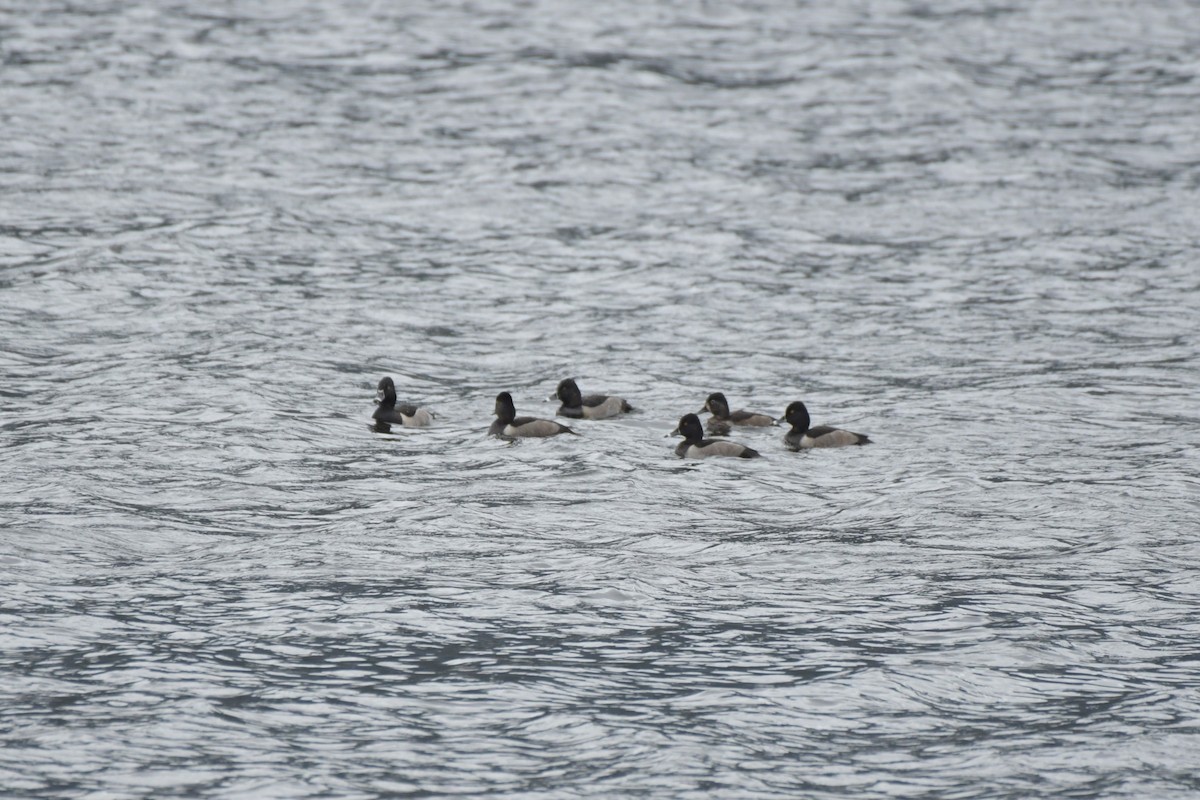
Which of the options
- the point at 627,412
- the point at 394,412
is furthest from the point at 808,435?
the point at 394,412

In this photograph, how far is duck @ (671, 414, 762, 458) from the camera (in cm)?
1664

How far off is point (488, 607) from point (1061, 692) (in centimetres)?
418

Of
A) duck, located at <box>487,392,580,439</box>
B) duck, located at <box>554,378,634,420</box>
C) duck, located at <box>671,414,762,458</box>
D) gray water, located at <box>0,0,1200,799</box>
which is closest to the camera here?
gray water, located at <box>0,0,1200,799</box>

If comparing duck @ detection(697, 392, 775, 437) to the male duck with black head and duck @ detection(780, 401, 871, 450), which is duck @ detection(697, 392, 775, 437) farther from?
the male duck with black head

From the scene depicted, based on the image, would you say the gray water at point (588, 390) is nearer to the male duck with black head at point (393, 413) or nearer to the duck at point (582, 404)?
the male duck with black head at point (393, 413)

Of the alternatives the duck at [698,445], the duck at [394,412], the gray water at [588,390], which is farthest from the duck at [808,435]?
the duck at [394,412]

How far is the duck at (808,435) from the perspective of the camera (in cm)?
1695

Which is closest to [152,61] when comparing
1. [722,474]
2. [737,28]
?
[737,28]

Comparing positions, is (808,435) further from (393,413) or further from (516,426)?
(393,413)

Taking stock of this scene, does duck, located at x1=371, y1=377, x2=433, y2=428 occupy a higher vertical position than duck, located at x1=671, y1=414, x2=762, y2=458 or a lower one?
higher

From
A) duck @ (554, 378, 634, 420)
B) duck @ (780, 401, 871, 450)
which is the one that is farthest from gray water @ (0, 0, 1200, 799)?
duck @ (554, 378, 634, 420)

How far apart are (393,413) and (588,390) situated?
2.58 m

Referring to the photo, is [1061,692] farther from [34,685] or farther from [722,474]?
[34,685]

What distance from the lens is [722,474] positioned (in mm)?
16359
